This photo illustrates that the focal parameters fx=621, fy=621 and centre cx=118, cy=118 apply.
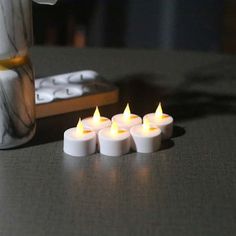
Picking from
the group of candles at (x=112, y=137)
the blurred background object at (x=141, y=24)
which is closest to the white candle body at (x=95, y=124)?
the group of candles at (x=112, y=137)

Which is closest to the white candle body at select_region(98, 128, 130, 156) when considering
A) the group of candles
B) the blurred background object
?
the group of candles

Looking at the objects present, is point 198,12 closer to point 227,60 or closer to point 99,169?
point 227,60

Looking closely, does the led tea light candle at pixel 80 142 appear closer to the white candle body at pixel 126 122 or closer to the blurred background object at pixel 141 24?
the white candle body at pixel 126 122

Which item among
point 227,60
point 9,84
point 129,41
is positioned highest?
point 9,84

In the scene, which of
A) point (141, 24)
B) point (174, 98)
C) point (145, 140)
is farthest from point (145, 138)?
point (141, 24)

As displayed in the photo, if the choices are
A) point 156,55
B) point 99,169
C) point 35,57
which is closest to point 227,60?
point 156,55

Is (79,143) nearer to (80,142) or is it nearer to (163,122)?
(80,142)

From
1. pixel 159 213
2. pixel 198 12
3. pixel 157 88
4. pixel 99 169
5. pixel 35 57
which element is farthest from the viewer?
pixel 198 12
